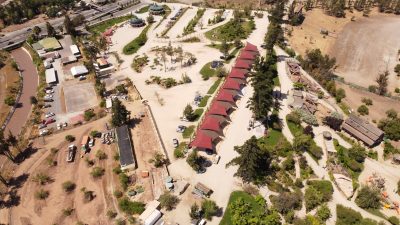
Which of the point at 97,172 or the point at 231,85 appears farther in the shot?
the point at 231,85

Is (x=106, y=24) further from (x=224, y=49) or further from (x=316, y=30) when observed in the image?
(x=316, y=30)

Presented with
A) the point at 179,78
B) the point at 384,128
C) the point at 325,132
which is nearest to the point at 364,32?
the point at 384,128

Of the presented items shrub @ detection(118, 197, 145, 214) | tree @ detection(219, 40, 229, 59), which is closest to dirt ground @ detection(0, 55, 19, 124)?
shrub @ detection(118, 197, 145, 214)

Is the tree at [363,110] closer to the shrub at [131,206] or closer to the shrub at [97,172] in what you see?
the shrub at [131,206]

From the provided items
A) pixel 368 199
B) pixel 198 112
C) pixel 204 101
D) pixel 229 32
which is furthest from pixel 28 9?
pixel 368 199

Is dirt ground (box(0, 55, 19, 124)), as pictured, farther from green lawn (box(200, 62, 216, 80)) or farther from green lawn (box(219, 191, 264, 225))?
green lawn (box(219, 191, 264, 225))

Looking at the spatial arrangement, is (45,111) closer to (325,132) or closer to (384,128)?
(325,132)
